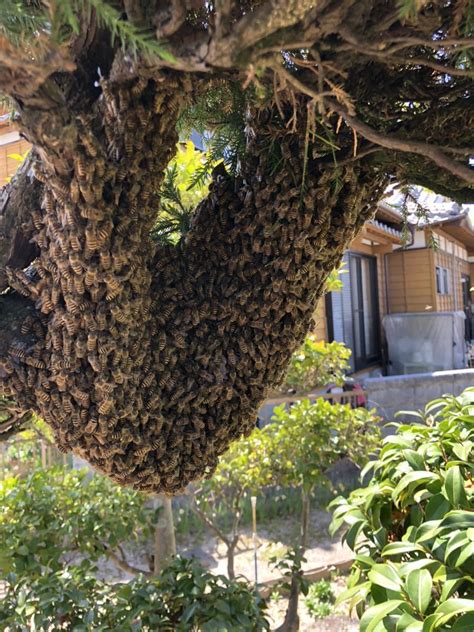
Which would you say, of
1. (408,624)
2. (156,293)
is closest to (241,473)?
(156,293)

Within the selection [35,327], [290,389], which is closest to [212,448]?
[35,327]

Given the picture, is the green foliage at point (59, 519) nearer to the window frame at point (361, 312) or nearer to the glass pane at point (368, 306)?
the window frame at point (361, 312)

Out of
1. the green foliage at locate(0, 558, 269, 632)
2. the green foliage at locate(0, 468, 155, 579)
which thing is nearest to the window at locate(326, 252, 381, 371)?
the green foliage at locate(0, 468, 155, 579)

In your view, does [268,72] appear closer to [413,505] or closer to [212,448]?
[212,448]

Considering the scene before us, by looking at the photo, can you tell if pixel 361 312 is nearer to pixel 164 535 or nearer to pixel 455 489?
pixel 164 535

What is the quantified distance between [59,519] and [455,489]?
2352mm

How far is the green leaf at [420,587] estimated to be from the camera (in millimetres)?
1171

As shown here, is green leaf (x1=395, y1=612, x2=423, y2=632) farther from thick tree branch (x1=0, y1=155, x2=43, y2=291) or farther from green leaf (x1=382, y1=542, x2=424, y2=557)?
thick tree branch (x1=0, y1=155, x2=43, y2=291)

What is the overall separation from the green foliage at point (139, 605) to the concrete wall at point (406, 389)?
4.43 m

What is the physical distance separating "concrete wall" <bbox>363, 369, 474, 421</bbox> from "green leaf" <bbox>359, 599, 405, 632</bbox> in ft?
17.8

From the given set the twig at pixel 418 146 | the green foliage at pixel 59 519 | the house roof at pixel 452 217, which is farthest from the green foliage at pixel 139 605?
the house roof at pixel 452 217

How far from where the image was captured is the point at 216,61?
87 cm

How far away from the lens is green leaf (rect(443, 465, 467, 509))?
1383mm

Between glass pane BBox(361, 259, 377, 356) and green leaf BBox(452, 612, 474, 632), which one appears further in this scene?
glass pane BBox(361, 259, 377, 356)
